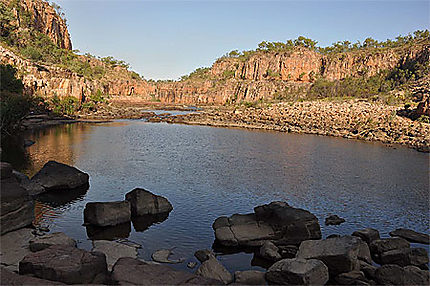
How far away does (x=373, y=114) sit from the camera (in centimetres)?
8175

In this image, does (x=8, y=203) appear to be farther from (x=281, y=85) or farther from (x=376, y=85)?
(x=281, y=85)

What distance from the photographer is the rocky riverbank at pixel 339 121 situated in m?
65.9

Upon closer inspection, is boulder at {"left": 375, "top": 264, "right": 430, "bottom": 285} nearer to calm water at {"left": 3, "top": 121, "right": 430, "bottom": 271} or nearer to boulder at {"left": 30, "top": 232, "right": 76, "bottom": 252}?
calm water at {"left": 3, "top": 121, "right": 430, "bottom": 271}

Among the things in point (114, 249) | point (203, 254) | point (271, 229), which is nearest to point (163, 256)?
point (203, 254)

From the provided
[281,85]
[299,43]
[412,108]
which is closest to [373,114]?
[412,108]

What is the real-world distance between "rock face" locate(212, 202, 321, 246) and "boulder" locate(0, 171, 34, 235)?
1009 centimetres

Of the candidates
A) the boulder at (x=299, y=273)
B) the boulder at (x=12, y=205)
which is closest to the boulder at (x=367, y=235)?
the boulder at (x=299, y=273)

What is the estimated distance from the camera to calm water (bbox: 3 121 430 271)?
20906mm

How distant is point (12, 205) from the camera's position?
17750mm

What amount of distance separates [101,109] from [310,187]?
3997 inches

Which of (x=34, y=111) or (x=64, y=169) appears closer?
(x=64, y=169)

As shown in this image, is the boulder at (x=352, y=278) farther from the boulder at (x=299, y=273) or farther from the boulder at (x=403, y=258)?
the boulder at (x=403, y=258)

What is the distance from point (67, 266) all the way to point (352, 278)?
36.6 ft

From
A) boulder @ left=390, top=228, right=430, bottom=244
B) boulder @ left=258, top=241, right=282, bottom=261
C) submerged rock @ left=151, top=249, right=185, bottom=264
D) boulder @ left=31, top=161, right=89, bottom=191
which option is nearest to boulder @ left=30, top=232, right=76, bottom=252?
submerged rock @ left=151, top=249, right=185, bottom=264
